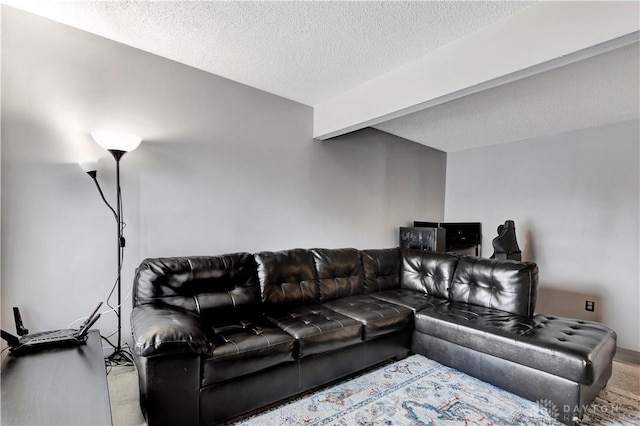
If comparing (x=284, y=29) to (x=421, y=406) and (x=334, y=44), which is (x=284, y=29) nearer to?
(x=334, y=44)

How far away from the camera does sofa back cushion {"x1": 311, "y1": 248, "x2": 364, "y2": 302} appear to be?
2.93m

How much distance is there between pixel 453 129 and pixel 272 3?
2951 mm

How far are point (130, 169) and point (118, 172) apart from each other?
15cm

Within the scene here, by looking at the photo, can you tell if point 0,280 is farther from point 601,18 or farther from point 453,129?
point 453,129

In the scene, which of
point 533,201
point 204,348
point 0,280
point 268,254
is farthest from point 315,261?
point 533,201

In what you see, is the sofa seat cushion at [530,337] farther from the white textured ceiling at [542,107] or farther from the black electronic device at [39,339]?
the black electronic device at [39,339]

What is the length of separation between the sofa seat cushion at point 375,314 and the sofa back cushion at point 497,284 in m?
0.69

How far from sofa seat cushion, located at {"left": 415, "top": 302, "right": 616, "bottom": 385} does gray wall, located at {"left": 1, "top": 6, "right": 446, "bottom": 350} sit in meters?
1.69

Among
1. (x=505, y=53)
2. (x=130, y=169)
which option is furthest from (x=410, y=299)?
(x=130, y=169)

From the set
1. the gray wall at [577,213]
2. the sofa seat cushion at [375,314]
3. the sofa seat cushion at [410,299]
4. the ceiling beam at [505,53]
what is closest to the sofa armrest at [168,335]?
the sofa seat cushion at [375,314]

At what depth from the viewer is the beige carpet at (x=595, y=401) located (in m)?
1.85

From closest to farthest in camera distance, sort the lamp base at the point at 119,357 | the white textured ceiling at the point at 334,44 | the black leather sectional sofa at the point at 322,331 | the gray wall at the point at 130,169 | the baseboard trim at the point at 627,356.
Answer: the black leather sectional sofa at the point at 322,331
the white textured ceiling at the point at 334,44
the gray wall at the point at 130,169
the lamp base at the point at 119,357
the baseboard trim at the point at 627,356

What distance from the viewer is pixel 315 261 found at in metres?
2.99

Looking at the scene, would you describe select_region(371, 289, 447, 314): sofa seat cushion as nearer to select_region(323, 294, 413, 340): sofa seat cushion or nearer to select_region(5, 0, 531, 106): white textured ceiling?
select_region(323, 294, 413, 340): sofa seat cushion
